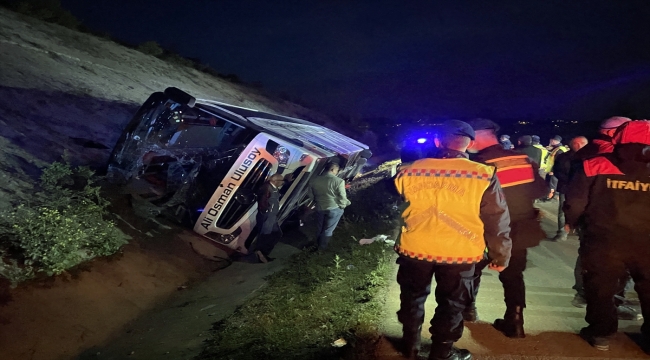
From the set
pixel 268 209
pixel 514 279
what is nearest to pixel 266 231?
pixel 268 209

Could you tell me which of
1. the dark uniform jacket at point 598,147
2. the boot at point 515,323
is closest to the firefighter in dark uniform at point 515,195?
the boot at point 515,323

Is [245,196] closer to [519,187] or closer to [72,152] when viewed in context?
[519,187]

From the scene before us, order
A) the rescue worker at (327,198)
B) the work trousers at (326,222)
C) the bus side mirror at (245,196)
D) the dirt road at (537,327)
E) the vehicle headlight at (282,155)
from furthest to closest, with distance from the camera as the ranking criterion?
the work trousers at (326,222)
the rescue worker at (327,198)
the vehicle headlight at (282,155)
the bus side mirror at (245,196)
the dirt road at (537,327)

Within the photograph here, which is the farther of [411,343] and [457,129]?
[411,343]

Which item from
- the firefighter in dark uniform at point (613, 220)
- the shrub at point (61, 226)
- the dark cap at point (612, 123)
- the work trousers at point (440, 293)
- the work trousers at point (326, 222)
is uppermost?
the dark cap at point (612, 123)

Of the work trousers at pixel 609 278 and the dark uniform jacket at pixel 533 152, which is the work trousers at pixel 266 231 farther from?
the dark uniform jacket at pixel 533 152

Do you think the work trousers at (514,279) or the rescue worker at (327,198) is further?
the rescue worker at (327,198)

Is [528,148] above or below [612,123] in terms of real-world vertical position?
below

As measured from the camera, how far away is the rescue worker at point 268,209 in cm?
615

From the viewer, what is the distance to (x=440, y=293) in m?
2.91

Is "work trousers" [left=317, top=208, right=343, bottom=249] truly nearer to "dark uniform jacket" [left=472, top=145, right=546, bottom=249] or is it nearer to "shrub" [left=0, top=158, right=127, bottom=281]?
"shrub" [left=0, top=158, right=127, bottom=281]

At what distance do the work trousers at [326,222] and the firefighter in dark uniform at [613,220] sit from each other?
12.8 ft

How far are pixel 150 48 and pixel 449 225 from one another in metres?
A: 20.8

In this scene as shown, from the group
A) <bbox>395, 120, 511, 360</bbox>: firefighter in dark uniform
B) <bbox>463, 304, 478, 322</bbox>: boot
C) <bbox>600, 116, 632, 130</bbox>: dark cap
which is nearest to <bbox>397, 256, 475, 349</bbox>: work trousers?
<bbox>395, 120, 511, 360</bbox>: firefighter in dark uniform
